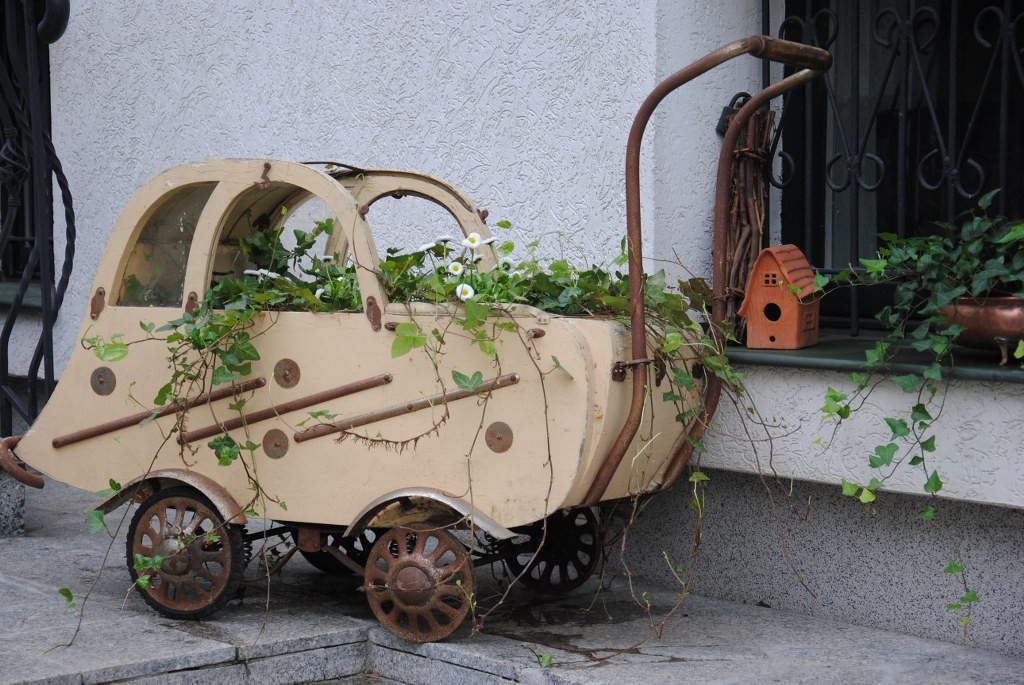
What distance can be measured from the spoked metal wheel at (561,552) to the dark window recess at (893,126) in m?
1.20

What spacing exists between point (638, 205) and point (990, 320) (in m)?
1.03

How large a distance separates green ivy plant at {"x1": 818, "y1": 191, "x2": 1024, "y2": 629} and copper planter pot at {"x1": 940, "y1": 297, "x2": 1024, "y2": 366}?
0.03 m

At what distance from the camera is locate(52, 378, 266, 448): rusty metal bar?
3969mm

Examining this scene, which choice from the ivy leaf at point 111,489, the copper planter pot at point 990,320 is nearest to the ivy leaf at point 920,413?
the copper planter pot at point 990,320

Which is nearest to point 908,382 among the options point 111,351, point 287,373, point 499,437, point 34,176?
point 499,437

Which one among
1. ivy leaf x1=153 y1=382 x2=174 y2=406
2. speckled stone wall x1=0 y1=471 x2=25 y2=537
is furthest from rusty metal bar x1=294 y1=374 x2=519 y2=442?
speckled stone wall x1=0 y1=471 x2=25 y2=537

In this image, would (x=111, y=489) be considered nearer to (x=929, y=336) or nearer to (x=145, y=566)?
(x=145, y=566)

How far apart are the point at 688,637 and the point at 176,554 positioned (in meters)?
1.59

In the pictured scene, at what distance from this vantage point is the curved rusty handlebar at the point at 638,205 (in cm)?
366

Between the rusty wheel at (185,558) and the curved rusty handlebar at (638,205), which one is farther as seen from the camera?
the rusty wheel at (185,558)

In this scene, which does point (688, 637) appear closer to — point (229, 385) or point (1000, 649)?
point (1000, 649)

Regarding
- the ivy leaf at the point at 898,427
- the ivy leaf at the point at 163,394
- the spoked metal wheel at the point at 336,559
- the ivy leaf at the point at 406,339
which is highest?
the ivy leaf at the point at 406,339

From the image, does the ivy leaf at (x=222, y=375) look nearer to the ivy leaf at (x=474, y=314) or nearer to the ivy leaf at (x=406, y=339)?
the ivy leaf at (x=406, y=339)

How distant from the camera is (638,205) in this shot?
3.80 meters
